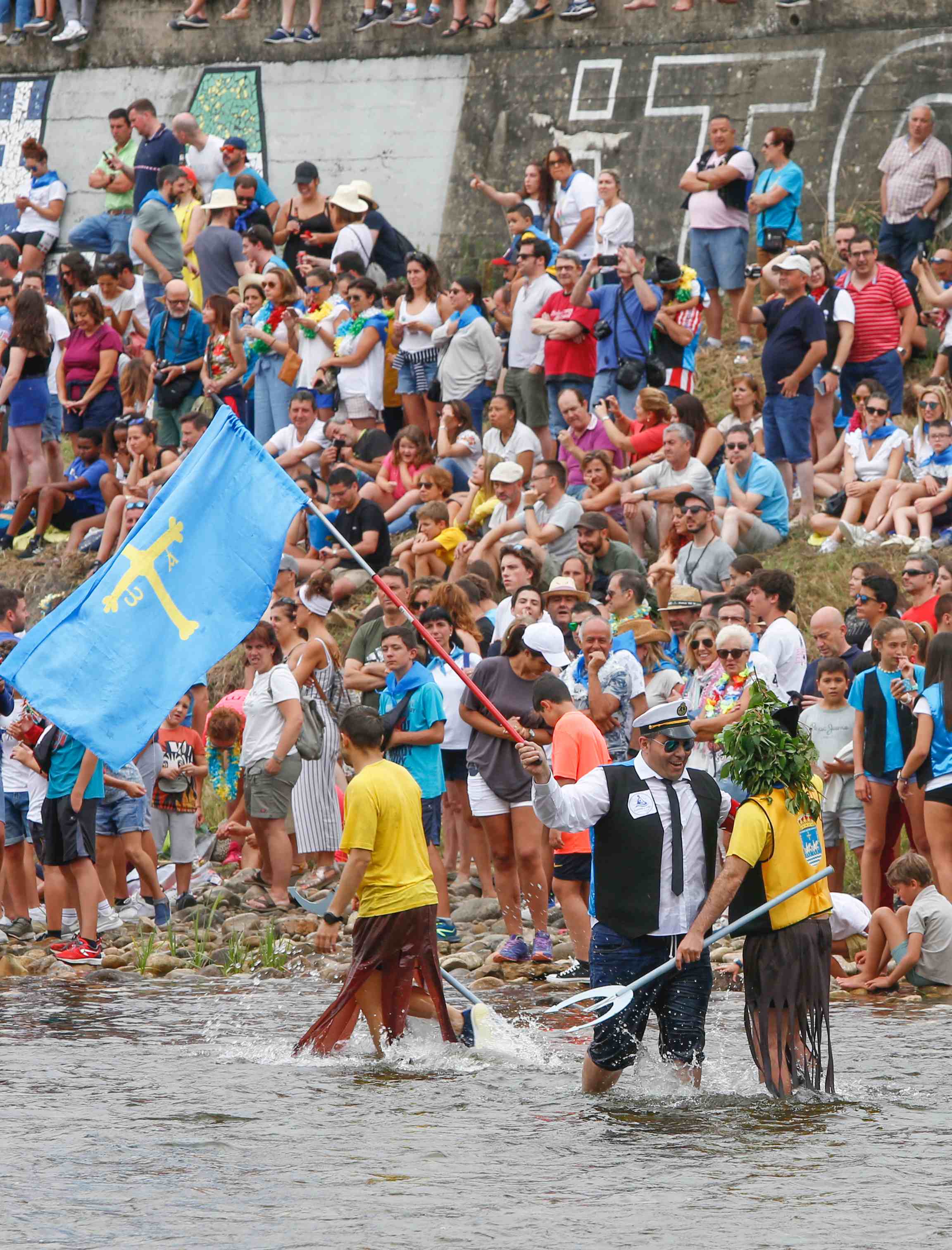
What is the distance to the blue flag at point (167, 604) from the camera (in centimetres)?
930

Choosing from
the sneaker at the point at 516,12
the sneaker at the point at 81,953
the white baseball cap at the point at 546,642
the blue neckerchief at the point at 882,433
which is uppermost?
the sneaker at the point at 516,12

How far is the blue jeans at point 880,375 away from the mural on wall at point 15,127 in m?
13.8

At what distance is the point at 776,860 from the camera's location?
8.27 m

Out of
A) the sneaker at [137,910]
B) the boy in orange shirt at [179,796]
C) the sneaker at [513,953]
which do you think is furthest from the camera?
the boy in orange shirt at [179,796]

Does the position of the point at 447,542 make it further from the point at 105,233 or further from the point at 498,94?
the point at 105,233

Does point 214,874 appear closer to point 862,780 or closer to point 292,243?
point 862,780

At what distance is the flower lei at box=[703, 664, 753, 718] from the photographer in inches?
475

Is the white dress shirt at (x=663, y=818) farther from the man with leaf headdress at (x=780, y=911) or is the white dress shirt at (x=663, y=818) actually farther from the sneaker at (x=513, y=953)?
the sneaker at (x=513, y=953)

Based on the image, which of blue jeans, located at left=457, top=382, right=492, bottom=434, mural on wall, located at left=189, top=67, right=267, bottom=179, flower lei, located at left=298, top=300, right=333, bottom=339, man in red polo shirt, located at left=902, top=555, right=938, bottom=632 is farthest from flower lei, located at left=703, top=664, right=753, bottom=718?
mural on wall, located at left=189, top=67, right=267, bottom=179

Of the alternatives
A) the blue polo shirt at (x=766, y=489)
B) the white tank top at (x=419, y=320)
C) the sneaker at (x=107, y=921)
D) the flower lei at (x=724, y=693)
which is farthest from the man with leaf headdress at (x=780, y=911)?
the white tank top at (x=419, y=320)

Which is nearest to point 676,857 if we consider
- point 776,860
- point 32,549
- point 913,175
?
point 776,860

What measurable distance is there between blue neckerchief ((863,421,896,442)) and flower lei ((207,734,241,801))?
17.3 feet

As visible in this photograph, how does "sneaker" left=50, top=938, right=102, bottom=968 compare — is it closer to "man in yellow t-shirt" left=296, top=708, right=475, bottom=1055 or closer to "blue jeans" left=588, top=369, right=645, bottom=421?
"man in yellow t-shirt" left=296, top=708, right=475, bottom=1055

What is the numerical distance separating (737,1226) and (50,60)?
23.3 m
